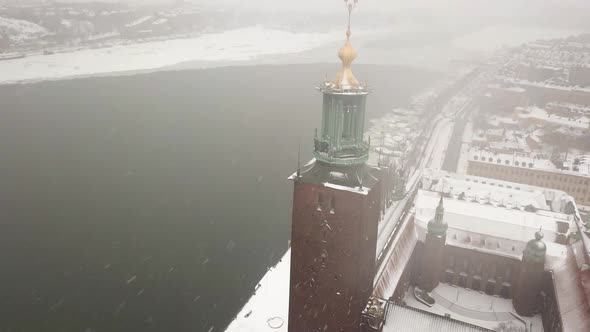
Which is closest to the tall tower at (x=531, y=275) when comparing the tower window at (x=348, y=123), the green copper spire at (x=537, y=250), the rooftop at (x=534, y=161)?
the green copper spire at (x=537, y=250)

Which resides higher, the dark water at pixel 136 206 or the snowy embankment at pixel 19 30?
the snowy embankment at pixel 19 30

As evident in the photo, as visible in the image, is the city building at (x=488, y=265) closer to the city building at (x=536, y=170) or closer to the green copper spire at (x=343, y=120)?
the green copper spire at (x=343, y=120)

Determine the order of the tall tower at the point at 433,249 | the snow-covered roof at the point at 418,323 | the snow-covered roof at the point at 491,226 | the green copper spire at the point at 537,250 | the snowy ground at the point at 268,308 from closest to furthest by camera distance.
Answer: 1. the snow-covered roof at the point at 418,323
2. the snowy ground at the point at 268,308
3. the green copper spire at the point at 537,250
4. the tall tower at the point at 433,249
5. the snow-covered roof at the point at 491,226

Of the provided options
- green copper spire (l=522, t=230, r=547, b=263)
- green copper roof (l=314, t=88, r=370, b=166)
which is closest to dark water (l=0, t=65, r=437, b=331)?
green copper roof (l=314, t=88, r=370, b=166)

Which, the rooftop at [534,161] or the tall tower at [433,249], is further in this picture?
the rooftop at [534,161]

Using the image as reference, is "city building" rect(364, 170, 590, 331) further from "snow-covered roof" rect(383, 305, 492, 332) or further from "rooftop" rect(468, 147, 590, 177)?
"rooftop" rect(468, 147, 590, 177)

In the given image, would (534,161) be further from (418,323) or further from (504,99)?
(418,323)

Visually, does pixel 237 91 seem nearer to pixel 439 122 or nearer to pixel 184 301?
pixel 439 122

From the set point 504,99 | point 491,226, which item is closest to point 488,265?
point 491,226
